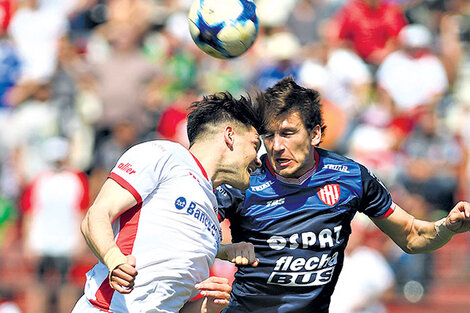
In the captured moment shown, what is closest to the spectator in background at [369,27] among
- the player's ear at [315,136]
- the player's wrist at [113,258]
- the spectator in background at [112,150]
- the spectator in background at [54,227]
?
the spectator in background at [112,150]

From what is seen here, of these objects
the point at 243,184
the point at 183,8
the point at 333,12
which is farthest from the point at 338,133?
the point at 243,184

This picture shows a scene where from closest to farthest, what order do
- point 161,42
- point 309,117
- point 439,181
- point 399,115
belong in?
1. point 309,117
2. point 439,181
3. point 399,115
4. point 161,42

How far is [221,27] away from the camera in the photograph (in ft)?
20.3

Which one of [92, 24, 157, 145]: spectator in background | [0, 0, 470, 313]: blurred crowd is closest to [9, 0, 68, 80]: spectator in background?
[0, 0, 470, 313]: blurred crowd

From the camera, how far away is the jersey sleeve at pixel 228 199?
563cm

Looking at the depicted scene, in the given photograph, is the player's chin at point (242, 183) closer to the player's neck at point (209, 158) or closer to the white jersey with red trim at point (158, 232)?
the player's neck at point (209, 158)

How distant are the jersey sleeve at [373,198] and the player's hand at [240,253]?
0.93 m

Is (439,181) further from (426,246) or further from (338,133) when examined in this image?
(426,246)

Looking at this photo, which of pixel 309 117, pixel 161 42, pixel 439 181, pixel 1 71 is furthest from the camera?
pixel 161 42

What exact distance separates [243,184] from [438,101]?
25.2 feet

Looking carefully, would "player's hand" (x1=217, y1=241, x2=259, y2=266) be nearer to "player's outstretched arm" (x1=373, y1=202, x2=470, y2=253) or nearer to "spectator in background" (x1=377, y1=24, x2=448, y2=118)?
"player's outstretched arm" (x1=373, y1=202, x2=470, y2=253)

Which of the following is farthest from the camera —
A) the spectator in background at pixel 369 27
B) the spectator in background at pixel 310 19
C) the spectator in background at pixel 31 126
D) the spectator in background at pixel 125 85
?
the spectator in background at pixel 310 19

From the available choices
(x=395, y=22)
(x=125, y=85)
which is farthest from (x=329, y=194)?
(x=395, y=22)

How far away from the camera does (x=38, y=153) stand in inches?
475
